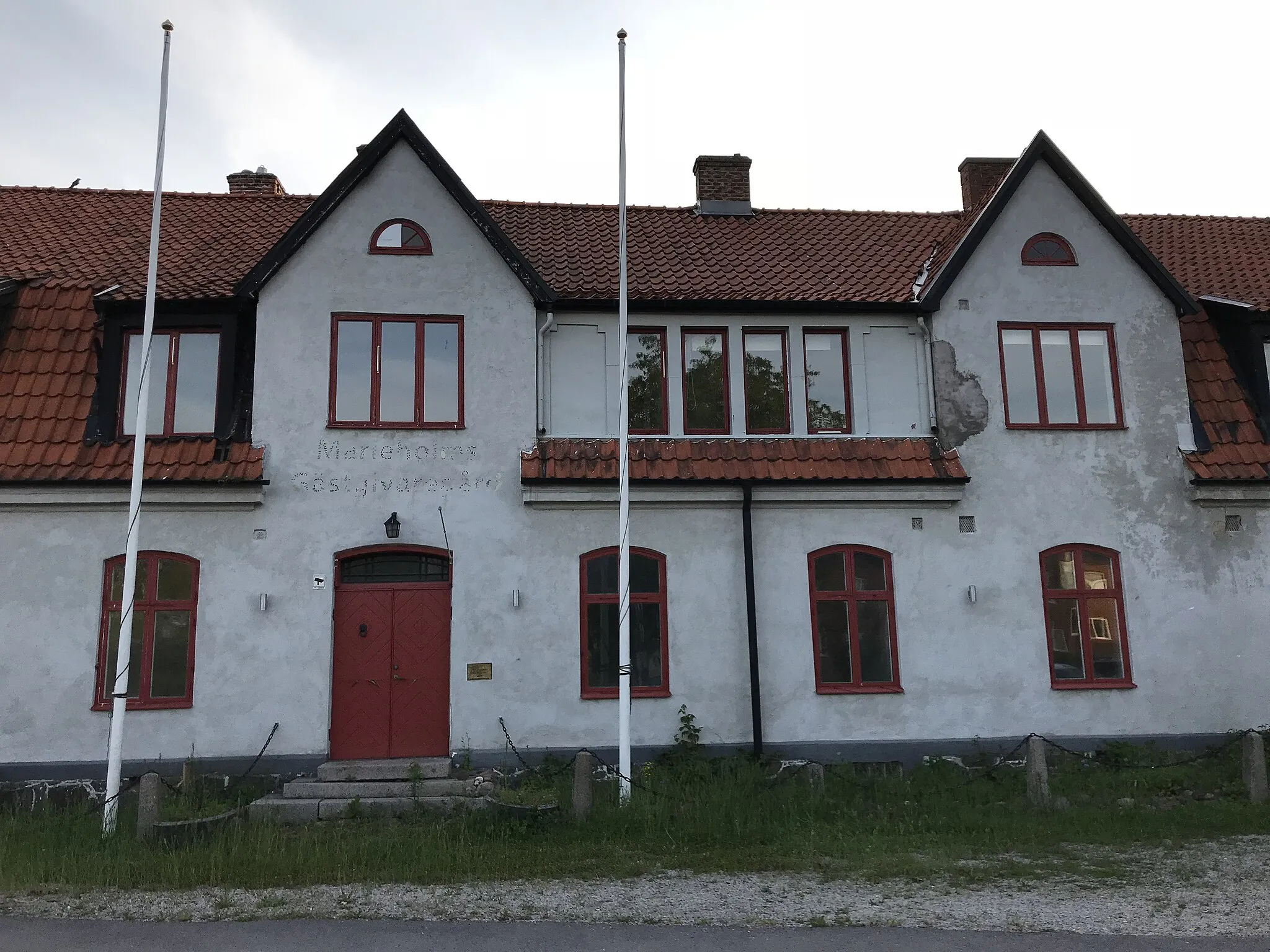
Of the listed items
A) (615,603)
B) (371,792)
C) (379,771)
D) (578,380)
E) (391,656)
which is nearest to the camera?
(371,792)

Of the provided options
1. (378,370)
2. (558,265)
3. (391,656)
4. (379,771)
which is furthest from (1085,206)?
(379,771)

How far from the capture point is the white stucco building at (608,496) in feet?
40.7

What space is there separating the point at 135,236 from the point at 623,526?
10118 millimetres

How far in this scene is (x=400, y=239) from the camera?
13.5 meters

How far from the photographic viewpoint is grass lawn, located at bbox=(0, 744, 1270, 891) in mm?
8891

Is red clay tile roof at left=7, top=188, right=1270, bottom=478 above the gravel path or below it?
above

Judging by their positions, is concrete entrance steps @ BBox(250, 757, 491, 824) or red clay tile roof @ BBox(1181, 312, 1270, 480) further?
red clay tile roof @ BBox(1181, 312, 1270, 480)

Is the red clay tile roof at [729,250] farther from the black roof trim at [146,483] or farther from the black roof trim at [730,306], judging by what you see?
the black roof trim at [146,483]

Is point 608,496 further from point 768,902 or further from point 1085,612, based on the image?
point 1085,612

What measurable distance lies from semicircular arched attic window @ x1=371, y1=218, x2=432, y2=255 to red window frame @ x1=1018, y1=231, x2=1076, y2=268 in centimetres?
877

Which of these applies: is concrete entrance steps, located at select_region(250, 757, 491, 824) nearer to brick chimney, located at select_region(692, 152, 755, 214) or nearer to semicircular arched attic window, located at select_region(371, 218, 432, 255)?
semicircular arched attic window, located at select_region(371, 218, 432, 255)

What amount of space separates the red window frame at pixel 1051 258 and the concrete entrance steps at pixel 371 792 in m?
10.7

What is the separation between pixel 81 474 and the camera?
40.0 ft

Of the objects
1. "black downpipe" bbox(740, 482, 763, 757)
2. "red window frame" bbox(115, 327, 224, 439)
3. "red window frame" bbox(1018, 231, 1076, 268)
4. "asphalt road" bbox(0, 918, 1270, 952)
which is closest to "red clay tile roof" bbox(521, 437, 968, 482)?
"black downpipe" bbox(740, 482, 763, 757)
